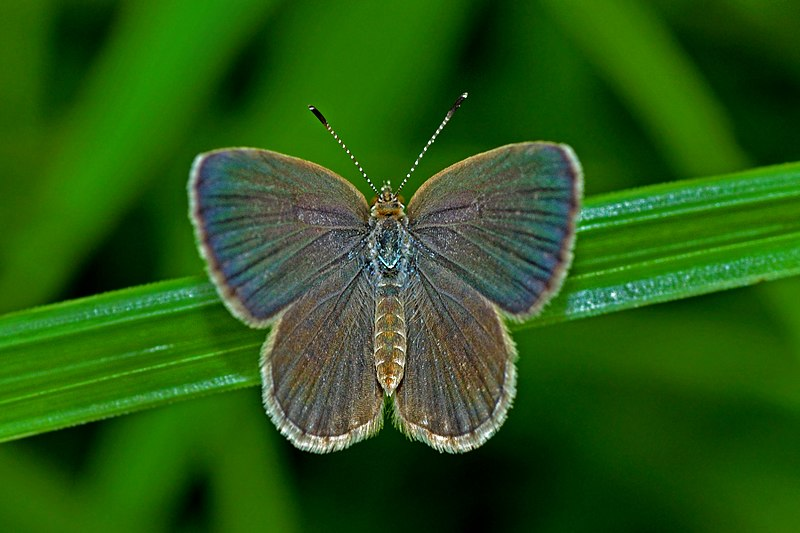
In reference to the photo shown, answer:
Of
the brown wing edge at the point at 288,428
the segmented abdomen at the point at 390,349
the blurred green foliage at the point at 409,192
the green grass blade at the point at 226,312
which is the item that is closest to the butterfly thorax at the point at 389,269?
the segmented abdomen at the point at 390,349

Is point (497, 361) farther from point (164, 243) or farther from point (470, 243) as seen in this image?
point (164, 243)

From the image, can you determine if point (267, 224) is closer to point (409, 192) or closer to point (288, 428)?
point (288, 428)

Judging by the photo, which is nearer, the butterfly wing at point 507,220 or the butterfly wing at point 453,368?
the butterfly wing at point 507,220

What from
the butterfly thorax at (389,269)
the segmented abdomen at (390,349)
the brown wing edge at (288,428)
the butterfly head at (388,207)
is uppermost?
the butterfly head at (388,207)

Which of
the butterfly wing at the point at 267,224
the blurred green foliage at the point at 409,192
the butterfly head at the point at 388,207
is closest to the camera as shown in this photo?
the butterfly wing at the point at 267,224

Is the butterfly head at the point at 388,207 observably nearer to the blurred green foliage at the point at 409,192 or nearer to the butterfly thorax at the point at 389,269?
Answer: the butterfly thorax at the point at 389,269

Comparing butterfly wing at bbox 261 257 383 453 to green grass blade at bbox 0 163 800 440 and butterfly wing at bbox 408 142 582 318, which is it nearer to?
green grass blade at bbox 0 163 800 440

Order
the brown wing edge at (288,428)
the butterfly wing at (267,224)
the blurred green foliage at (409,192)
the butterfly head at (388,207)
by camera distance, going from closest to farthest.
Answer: the butterfly wing at (267,224), the brown wing edge at (288,428), the butterfly head at (388,207), the blurred green foliage at (409,192)
